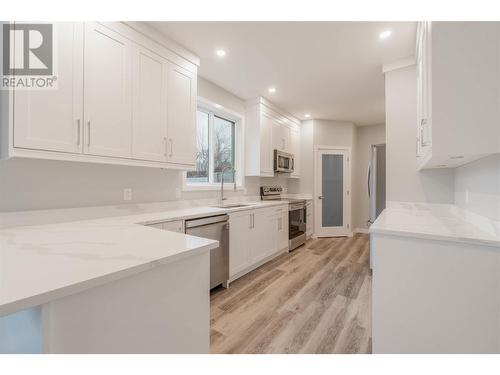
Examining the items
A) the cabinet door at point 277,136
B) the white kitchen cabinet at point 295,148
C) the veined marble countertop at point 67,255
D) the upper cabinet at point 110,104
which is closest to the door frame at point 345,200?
the white kitchen cabinet at point 295,148

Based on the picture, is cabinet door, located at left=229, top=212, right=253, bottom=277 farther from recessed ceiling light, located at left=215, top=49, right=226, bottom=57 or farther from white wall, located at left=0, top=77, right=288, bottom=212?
recessed ceiling light, located at left=215, top=49, right=226, bottom=57

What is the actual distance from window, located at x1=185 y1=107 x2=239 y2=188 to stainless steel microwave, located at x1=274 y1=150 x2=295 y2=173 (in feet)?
2.58

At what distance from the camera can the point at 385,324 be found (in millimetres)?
1356

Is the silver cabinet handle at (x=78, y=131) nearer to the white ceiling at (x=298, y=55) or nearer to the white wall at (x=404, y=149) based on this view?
the white ceiling at (x=298, y=55)

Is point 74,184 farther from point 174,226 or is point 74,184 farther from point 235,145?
point 235,145

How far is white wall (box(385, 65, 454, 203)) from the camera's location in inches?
98.9

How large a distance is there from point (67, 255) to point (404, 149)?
124 inches

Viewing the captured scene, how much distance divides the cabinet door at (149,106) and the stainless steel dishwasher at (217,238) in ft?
2.46

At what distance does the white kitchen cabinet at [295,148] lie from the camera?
486cm

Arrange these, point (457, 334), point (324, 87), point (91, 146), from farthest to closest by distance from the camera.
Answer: point (324, 87) → point (91, 146) → point (457, 334)

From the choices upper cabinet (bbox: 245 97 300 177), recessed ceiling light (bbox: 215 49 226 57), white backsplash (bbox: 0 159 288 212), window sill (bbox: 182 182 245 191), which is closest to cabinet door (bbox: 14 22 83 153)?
white backsplash (bbox: 0 159 288 212)
